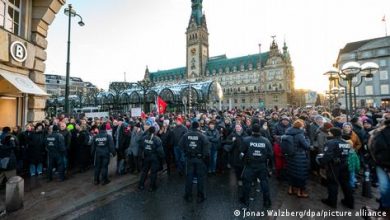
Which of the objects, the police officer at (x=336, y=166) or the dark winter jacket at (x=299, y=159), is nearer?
the police officer at (x=336, y=166)

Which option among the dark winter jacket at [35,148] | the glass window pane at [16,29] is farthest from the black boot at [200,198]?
the glass window pane at [16,29]

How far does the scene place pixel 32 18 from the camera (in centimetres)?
976

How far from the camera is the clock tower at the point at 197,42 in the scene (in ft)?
332

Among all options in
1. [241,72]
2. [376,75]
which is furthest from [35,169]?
[241,72]

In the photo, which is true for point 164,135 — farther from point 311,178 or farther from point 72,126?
point 311,178

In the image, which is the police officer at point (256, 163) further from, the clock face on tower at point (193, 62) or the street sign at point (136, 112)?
the clock face on tower at point (193, 62)

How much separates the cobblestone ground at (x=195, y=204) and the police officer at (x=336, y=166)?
30 cm

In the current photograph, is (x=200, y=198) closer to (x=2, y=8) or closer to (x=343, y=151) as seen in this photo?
(x=343, y=151)

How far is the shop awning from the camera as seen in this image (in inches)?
311

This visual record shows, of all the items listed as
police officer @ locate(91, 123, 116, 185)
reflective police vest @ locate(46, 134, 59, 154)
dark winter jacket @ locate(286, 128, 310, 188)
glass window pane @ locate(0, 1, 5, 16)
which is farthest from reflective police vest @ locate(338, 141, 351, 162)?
glass window pane @ locate(0, 1, 5, 16)

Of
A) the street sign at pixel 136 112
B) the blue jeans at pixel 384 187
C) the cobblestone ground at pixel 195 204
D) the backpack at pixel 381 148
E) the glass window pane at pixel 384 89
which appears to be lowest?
the cobblestone ground at pixel 195 204

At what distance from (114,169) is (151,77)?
124 meters

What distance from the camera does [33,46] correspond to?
377 inches

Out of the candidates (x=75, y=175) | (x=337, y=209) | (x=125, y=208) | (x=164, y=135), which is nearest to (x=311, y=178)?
(x=337, y=209)
